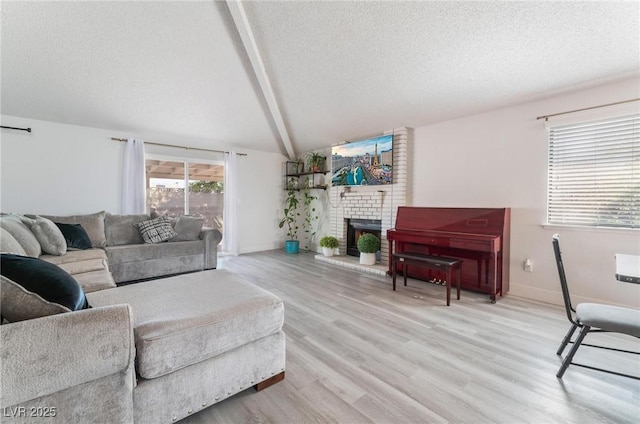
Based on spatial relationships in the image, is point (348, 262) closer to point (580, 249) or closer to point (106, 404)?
point (580, 249)

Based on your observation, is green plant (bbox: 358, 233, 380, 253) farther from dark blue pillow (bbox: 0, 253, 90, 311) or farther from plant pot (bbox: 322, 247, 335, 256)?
dark blue pillow (bbox: 0, 253, 90, 311)

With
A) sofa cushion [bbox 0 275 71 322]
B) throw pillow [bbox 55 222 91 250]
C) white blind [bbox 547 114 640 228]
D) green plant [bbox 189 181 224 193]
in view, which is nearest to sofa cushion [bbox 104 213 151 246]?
throw pillow [bbox 55 222 91 250]

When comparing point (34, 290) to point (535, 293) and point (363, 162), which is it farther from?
point (363, 162)

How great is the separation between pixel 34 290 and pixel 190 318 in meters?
0.58

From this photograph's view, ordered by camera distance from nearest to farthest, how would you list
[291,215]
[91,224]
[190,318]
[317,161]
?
[190,318], [91,224], [317,161], [291,215]

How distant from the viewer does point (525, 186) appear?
3.06 m

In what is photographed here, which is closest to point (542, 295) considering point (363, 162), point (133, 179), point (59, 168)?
point (363, 162)

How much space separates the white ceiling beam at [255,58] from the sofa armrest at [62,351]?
2.90 m

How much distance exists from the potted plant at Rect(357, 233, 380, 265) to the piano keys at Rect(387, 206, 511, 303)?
611mm

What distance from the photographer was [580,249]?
2.74m

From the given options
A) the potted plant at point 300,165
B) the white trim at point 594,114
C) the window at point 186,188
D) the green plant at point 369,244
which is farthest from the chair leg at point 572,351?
the window at point 186,188

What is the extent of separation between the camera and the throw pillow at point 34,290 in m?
0.92

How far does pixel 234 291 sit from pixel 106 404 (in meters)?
0.78

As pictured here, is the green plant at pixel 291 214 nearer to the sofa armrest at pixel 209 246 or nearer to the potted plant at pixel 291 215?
the potted plant at pixel 291 215
